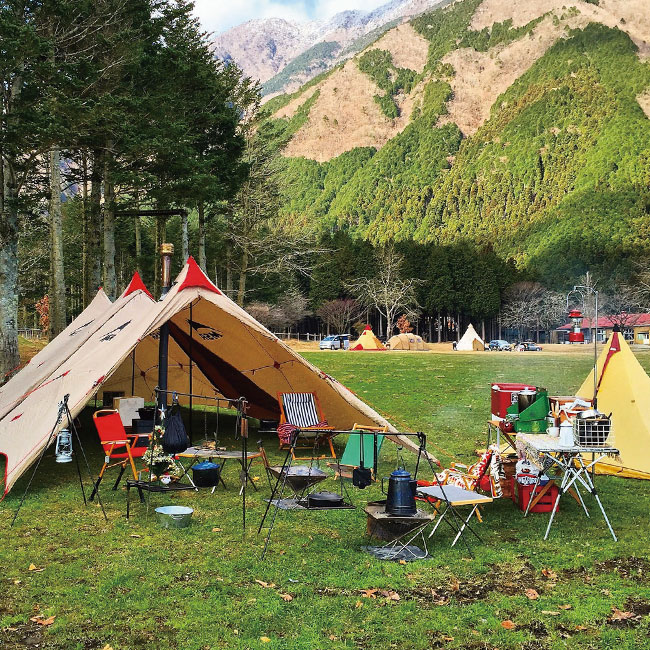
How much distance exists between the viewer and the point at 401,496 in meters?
6.08

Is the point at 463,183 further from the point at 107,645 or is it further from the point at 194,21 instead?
the point at 107,645

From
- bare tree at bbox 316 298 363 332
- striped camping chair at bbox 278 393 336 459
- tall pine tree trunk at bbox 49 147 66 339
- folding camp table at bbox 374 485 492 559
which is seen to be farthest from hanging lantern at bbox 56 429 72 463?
bare tree at bbox 316 298 363 332

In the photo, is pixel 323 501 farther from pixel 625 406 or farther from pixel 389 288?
pixel 389 288

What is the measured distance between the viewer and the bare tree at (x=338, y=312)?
67.1 m

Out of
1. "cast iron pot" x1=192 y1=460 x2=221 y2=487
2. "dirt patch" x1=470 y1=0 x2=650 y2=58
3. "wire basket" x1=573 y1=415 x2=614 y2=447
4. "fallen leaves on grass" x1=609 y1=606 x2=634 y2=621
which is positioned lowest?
"fallen leaves on grass" x1=609 y1=606 x2=634 y2=621

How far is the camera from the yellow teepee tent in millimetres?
9414

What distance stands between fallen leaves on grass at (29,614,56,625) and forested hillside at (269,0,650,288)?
81.0 m

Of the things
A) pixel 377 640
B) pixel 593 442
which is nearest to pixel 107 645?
pixel 377 640

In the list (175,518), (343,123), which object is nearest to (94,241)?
(175,518)

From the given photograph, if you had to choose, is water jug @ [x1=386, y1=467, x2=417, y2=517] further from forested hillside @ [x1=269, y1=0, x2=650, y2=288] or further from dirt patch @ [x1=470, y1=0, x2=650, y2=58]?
dirt patch @ [x1=470, y1=0, x2=650, y2=58]

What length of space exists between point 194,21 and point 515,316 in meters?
52.4

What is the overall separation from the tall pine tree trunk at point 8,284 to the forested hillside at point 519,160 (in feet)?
238

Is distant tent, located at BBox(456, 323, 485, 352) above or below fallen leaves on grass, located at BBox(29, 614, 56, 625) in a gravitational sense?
above

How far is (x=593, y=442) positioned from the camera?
671 cm
